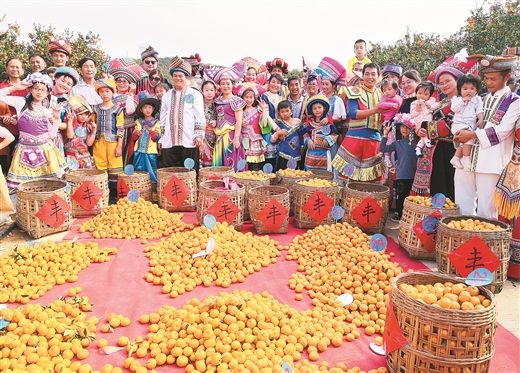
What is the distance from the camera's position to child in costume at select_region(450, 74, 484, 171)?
3.34 meters

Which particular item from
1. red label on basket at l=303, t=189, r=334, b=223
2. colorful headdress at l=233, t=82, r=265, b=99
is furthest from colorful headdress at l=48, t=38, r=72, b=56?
red label on basket at l=303, t=189, r=334, b=223

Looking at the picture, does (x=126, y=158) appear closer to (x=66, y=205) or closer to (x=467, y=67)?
(x=66, y=205)

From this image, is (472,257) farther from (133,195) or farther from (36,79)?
(36,79)

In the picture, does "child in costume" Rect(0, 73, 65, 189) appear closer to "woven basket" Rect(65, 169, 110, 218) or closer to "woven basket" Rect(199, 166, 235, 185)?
"woven basket" Rect(65, 169, 110, 218)

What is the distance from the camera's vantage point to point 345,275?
2822 mm

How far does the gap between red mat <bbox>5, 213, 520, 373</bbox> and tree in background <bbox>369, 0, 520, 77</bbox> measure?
805cm

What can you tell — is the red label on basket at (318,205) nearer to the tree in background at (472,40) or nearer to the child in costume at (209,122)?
the child in costume at (209,122)

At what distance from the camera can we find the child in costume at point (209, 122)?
17.5 ft

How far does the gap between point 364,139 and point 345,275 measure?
2.08 meters

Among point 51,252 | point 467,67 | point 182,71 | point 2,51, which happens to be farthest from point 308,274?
point 2,51

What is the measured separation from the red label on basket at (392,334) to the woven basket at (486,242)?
1.11m

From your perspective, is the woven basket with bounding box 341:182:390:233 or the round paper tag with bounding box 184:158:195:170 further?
the round paper tag with bounding box 184:158:195:170

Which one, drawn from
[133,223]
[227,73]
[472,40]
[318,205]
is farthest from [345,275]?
[472,40]

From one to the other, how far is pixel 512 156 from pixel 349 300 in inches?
66.8
